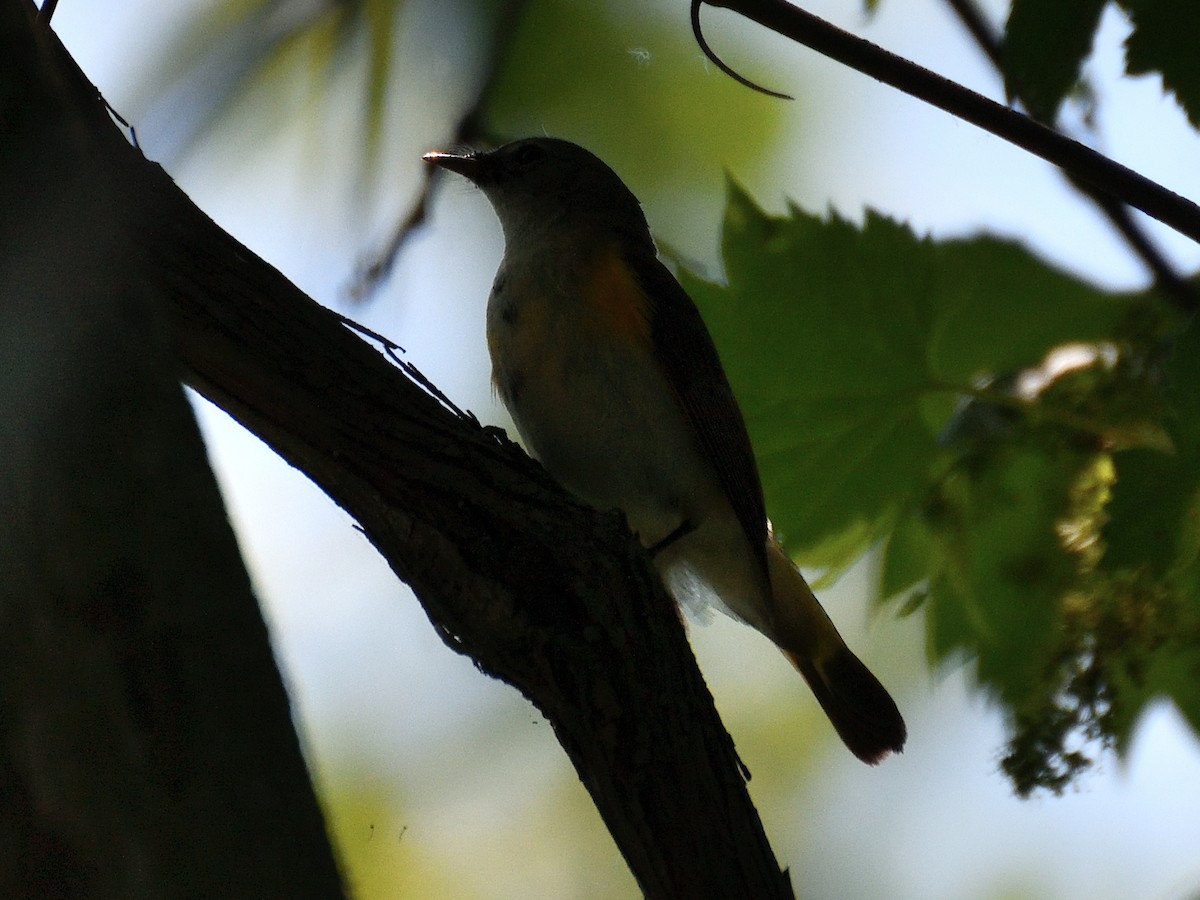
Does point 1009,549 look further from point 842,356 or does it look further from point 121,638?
point 121,638

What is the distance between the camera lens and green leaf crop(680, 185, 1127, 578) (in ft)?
10.1

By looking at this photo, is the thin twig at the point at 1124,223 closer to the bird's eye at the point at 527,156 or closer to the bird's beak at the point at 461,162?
the bird's beak at the point at 461,162

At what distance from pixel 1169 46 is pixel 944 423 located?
4.43 feet

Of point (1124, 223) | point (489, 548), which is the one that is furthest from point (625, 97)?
point (489, 548)

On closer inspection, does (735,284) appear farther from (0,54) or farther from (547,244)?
(0,54)

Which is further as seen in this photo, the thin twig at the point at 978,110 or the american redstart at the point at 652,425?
the american redstart at the point at 652,425

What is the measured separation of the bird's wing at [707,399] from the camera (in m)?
3.59

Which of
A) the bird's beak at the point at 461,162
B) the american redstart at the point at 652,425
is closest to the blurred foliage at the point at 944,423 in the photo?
the american redstart at the point at 652,425

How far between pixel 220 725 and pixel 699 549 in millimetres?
3238

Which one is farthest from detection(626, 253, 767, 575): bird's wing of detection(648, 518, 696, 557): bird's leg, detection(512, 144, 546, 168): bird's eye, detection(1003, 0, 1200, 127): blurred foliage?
detection(1003, 0, 1200, 127): blurred foliage

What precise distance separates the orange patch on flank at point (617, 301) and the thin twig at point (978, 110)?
1508 millimetres

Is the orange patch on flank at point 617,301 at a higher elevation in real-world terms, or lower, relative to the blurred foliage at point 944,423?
higher

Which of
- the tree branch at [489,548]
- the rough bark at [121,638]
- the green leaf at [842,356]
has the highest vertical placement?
the green leaf at [842,356]

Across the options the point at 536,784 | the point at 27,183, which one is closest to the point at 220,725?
the point at 27,183
